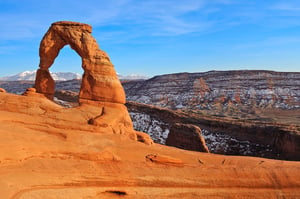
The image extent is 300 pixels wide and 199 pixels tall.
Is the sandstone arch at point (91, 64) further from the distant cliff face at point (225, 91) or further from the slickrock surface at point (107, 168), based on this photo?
the distant cliff face at point (225, 91)

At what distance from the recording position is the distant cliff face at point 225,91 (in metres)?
78.1

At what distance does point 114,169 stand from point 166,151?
2.74 m

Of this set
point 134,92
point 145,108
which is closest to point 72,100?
point 145,108

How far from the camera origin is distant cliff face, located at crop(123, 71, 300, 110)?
78.1 meters

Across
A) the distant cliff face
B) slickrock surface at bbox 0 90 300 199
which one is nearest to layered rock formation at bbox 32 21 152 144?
slickrock surface at bbox 0 90 300 199

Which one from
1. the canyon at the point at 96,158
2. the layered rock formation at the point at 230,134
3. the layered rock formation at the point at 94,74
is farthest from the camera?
the layered rock formation at the point at 230,134

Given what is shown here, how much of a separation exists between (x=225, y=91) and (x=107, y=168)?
76533 mm

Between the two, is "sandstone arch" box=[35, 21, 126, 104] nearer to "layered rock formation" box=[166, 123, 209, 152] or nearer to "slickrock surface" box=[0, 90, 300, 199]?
"slickrock surface" box=[0, 90, 300, 199]

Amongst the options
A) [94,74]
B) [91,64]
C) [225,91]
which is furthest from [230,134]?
[225,91]

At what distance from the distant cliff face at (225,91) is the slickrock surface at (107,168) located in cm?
6615

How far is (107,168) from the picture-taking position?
10227 mm

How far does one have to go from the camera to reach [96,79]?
14.9 meters

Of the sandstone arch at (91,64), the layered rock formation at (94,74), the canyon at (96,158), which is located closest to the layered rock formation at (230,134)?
the layered rock formation at (94,74)

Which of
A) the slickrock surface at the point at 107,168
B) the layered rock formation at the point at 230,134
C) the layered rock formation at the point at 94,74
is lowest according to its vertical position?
the layered rock formation at the point at 230,134
